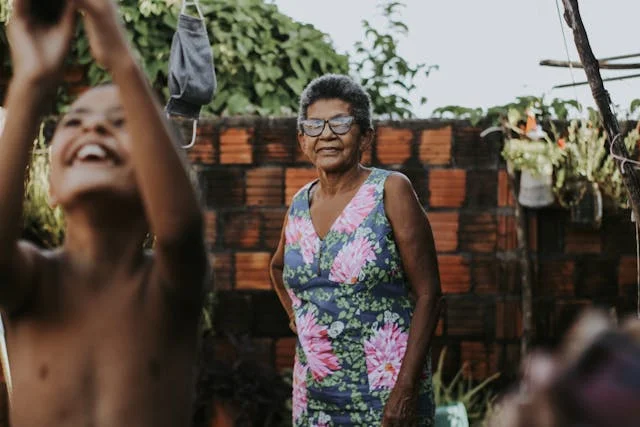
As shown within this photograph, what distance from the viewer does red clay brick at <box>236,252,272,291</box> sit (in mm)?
5457

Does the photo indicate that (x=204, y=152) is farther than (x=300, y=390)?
Yes

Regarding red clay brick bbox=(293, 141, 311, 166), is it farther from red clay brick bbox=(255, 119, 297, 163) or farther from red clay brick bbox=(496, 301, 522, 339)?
red clay brick bbox=(496, 301, 522, 339)

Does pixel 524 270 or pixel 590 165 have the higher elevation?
pixel 590 165

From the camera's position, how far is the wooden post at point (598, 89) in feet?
10.8

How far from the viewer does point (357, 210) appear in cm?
345

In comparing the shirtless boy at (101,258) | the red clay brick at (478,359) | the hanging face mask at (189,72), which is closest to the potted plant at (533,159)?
the red clay brick at (478,359)

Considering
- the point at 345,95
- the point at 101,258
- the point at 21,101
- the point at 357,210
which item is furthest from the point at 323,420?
the point at 21,101

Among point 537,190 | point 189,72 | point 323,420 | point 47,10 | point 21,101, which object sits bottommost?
point 323,420

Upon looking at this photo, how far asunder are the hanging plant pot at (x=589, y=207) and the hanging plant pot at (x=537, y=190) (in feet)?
0.41

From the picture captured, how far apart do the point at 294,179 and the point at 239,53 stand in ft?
4.25

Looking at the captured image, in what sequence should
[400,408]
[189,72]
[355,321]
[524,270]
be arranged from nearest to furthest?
[400,408] → [355,321] → [189,72] → [524,270]

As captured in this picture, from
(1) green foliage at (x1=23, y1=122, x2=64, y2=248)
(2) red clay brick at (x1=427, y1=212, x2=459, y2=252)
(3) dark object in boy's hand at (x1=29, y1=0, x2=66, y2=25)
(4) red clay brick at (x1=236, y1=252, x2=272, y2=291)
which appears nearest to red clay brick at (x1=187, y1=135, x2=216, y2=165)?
(4) red clay brick at (x1=236, y1=252, x2=272, y2=291)

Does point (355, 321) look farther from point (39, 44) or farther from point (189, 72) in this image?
point (39, 44)

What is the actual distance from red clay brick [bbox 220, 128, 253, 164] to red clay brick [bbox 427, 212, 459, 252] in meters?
0.90
